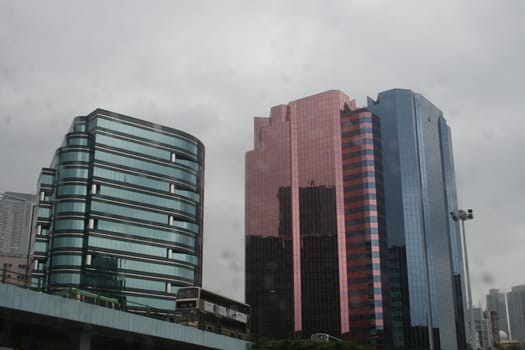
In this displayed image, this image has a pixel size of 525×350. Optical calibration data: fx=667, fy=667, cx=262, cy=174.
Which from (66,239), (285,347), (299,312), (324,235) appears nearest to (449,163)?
(324,235)

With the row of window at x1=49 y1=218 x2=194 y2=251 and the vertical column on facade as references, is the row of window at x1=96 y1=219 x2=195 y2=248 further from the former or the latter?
the vertical column on facade

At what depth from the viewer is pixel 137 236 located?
120812mm

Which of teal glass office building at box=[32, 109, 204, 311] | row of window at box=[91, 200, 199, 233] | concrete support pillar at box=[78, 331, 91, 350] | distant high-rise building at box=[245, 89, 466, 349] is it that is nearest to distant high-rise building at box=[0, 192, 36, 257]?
teal glass office building at box=[32, 109, 204, 311]

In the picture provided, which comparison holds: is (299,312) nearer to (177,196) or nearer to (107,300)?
(177,196)

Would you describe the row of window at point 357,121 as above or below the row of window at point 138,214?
above

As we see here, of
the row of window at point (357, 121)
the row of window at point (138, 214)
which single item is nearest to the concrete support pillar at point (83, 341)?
the row of window at point (138, 214)

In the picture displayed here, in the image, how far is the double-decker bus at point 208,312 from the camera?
165 feet

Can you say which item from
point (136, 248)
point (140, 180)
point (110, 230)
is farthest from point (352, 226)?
point (110, 230)

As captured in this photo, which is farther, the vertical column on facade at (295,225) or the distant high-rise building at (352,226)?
the vertical column on facade at (295,225)

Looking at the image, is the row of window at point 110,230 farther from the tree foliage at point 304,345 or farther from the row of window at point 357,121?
the tree foliage at point 304,345

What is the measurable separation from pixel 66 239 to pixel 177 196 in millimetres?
22649

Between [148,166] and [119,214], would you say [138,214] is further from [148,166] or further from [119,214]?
[148,166]

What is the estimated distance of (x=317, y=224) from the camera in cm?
15175

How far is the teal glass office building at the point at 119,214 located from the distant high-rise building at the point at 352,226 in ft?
93.8
